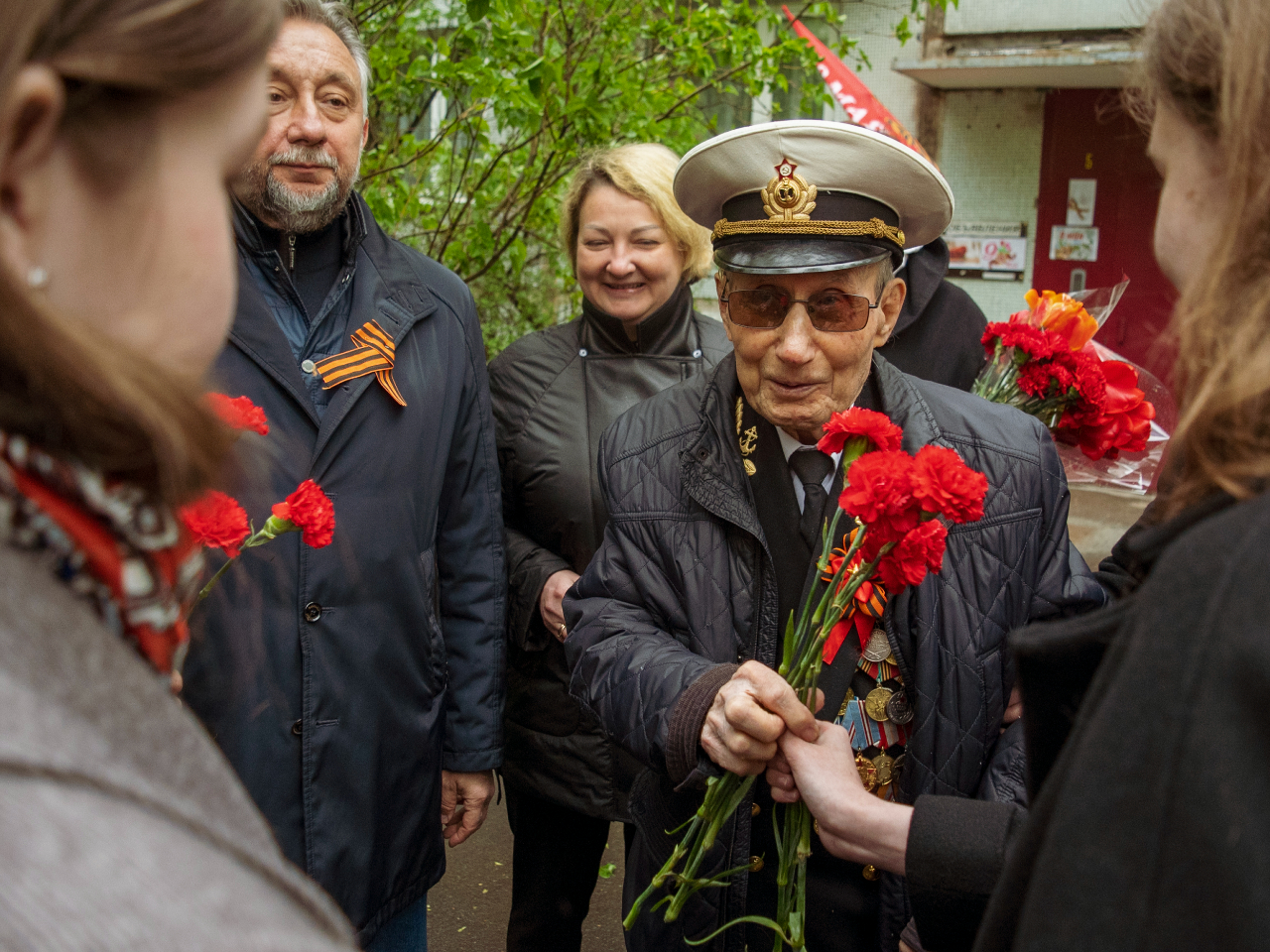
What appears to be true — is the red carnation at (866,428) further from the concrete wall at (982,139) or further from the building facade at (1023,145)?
the concrete wall at (982,139)

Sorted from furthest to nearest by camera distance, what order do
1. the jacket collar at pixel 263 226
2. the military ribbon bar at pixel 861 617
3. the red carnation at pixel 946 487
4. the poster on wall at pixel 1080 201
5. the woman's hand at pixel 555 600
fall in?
the poster on wall at pixel 1080 201 < the woman's hand at pixel 555 600 < the jacket collar at pixel 263 226 < the military ribbon bar at pixel 861 617 < the red carnation at pixel 946 487

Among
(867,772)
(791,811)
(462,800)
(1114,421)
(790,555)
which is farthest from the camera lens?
(462,800)

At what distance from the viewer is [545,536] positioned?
3035mm

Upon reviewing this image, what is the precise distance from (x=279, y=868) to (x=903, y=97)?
10815 mm

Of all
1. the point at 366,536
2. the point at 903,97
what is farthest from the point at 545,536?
the point at 903,97

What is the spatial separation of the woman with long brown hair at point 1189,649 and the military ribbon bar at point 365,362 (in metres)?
1.63

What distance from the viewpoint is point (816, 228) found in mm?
2162

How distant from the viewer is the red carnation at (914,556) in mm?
1559

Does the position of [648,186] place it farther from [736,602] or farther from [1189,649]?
[1189,649]

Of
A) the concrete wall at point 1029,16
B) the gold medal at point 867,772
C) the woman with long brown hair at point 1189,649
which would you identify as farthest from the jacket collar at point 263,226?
the concrete wall at point 1029,16

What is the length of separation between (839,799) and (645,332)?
188 cm

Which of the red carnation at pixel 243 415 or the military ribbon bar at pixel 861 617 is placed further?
the military ribbon bar at pixel 861 617

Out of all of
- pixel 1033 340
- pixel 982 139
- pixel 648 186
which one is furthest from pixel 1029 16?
pixel 1033 340

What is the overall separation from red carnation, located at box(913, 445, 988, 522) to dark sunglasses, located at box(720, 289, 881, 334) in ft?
2.35
